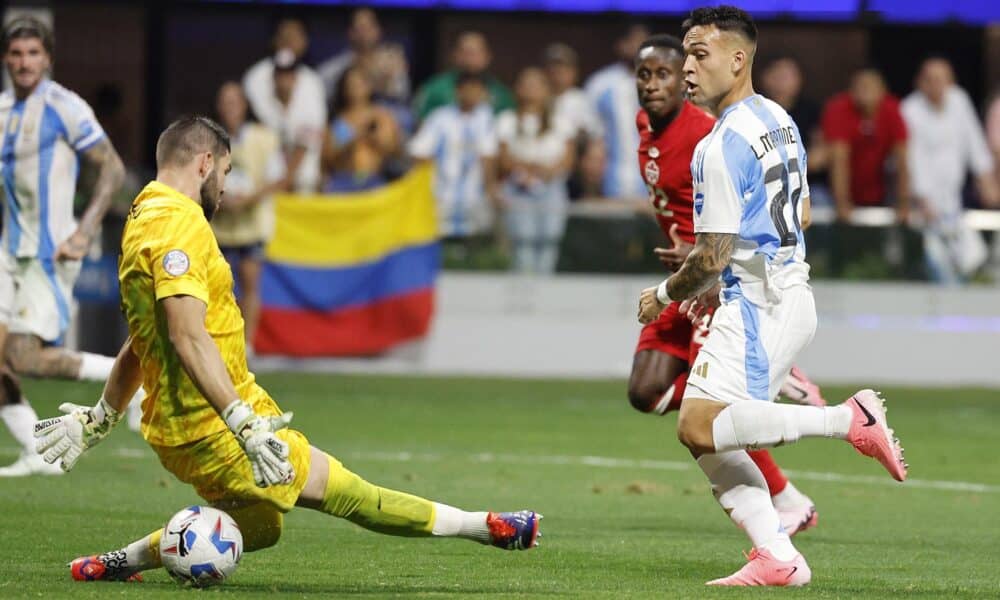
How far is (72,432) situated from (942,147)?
47.1 feet

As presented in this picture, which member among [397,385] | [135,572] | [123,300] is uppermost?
[123,300]

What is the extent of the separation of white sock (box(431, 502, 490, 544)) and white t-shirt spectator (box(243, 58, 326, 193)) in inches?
472

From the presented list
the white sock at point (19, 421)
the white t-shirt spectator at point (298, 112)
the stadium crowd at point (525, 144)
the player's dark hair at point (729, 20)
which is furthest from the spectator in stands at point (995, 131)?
the player's dark hair at point (729, 20)

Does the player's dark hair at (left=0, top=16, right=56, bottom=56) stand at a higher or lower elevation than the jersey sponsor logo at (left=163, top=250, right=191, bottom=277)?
higher

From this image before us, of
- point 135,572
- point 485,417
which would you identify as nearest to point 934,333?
point 485,417

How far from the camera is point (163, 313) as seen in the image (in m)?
6.83

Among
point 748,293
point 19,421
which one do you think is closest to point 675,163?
point 748,293

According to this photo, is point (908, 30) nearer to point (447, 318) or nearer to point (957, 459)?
point (447, 318)

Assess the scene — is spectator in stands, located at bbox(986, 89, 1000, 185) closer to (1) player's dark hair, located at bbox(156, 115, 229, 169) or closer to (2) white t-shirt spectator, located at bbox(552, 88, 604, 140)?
(2) white t-shirt spectator, located at bbox(552, 88, 604, 140)

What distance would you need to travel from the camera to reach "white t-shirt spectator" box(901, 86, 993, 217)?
20016 millimetres

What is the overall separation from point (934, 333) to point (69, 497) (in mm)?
11700

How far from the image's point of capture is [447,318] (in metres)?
19.5

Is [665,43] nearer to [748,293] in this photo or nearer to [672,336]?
[672,336]

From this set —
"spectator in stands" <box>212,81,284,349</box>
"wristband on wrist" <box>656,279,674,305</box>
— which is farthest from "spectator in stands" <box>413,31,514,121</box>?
"wristband on wrist" <box>656,279,674,305</box>
